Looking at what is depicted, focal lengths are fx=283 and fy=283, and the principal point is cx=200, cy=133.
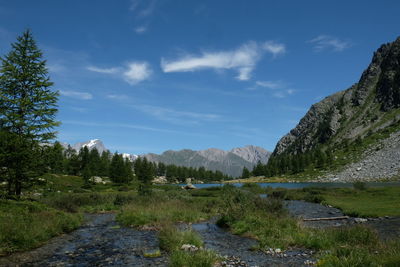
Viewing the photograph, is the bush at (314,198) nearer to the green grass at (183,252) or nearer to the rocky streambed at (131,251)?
the rocky streambed at (131,251)

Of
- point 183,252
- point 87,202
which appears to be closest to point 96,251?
point 183,252

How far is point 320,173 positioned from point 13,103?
485ft

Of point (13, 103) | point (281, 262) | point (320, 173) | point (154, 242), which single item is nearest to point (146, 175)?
point (320, 173)

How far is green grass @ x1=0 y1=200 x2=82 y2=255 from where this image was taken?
1711 cm

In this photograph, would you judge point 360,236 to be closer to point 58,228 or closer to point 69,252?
point 69,252

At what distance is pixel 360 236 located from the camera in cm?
1605

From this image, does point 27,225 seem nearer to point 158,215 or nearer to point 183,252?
point 183,252

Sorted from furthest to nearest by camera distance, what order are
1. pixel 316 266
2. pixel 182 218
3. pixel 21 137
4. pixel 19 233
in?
pixel 182 218, pixel 21 137, pixel 19 233, pixel 316 266

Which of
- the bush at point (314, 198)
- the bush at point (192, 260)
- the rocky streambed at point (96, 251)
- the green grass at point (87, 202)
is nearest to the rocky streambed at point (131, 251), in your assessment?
the rocky streambed at point (96, 251)

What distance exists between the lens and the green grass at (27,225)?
56.1 ft

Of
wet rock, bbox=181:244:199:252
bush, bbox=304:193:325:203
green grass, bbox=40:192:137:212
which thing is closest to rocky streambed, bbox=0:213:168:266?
wet rock, bbox=181:244:199:252

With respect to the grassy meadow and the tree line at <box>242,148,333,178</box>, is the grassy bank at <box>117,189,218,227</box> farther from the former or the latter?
the tree line at <box>242,148,333,178</box>

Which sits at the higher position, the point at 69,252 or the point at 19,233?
the point at 19,233

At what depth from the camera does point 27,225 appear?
19.8 metres
